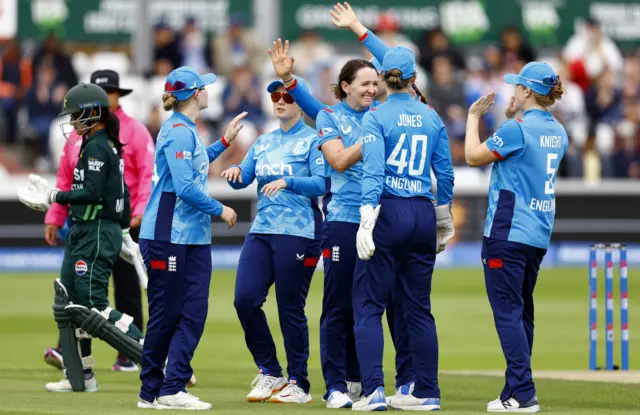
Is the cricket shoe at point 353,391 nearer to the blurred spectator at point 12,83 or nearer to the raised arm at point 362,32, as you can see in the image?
the raised arm at point 362,32

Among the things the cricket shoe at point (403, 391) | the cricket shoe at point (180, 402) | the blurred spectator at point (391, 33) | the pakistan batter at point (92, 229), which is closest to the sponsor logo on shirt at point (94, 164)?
the pakistan batter at point (92, 229)

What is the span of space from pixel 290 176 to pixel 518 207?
1.72 meters

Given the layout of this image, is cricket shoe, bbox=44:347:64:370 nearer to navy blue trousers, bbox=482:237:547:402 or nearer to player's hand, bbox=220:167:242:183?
player's hand, bbox=220:167:242:183

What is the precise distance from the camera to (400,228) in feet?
29.9

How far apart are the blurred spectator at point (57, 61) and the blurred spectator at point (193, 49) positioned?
7.65 feet

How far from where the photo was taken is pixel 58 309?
10.6 m

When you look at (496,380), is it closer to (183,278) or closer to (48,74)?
(183,278)

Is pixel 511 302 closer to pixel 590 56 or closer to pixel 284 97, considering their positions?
pixel 284 97

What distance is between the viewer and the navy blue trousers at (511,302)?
9.18m

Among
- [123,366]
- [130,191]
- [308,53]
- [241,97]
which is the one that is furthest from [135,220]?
[308,53]

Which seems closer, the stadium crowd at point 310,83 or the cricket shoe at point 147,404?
the cricket shoe at point 147,404

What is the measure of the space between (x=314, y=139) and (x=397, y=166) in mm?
1276

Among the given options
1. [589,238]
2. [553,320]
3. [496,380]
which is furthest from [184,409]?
[589,238]

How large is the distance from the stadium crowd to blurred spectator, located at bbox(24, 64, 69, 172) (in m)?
0.02
